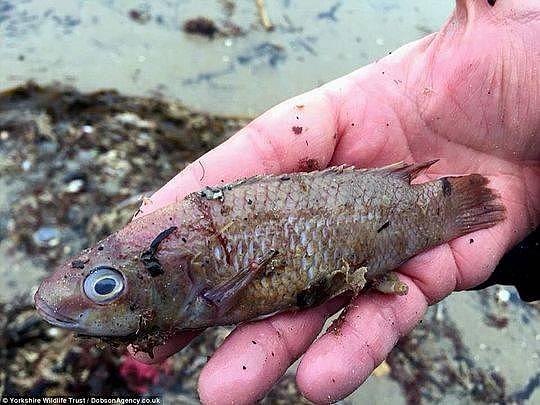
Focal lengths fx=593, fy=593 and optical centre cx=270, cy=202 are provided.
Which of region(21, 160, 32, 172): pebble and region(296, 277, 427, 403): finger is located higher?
region(296, 277, 427, 403): finger

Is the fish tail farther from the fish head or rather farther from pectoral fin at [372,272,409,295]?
the fish head

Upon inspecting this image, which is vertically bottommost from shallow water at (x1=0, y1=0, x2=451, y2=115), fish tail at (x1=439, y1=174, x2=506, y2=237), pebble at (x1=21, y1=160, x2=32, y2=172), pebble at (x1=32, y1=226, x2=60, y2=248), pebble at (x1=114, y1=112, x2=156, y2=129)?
pebble at (x1=32, y1=226, x2=60, y2=248)

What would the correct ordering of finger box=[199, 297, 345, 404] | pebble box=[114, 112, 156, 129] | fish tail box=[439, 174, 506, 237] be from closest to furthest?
finger box=[199, 297, 345, 404]
fish tail box=[439, 174, 506, 237]
pebble box=[114, 112, 156, 129]

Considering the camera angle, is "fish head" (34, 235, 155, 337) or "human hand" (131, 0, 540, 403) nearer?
"fish head" (34, 235, 155, 337)

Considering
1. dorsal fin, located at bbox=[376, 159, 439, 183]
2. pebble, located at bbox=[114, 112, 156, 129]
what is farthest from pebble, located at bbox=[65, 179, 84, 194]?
dorsal fin, located at bbox=[376, 159, 439, 183]

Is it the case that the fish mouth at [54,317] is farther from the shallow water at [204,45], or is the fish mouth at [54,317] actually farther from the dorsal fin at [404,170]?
the shallow water at [204,45]

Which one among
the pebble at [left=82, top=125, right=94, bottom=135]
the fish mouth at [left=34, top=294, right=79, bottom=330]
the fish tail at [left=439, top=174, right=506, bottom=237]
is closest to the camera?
the fish mouth at [left=34, top=294, right=79, bottom=330]
